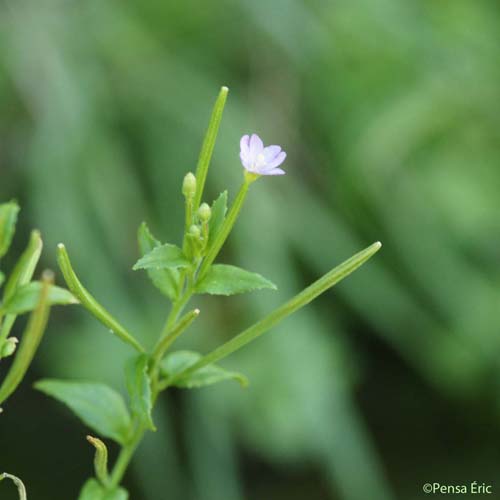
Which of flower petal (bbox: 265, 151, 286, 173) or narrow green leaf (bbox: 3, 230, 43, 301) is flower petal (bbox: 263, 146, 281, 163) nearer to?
flower petal (bbox: 265, 151, 286, 173)

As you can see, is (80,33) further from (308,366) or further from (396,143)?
(308,366)

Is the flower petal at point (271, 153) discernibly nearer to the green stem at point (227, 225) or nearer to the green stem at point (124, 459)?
the green stem at point (227, 225)

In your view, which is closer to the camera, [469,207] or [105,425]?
[105,425]

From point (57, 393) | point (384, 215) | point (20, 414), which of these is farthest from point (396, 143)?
point (57, 393)

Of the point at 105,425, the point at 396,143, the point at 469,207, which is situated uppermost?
the point at 396,143

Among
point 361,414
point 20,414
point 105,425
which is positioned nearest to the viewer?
point 105,425

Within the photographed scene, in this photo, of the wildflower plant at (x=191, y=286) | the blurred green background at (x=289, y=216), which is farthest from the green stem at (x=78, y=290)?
the blurred green background at (x=289, y=216)

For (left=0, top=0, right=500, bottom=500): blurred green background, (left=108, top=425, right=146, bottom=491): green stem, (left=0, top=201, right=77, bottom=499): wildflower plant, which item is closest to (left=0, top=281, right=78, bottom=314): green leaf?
(left=0, top=201, right=77, bottom=499): wildflower plant
